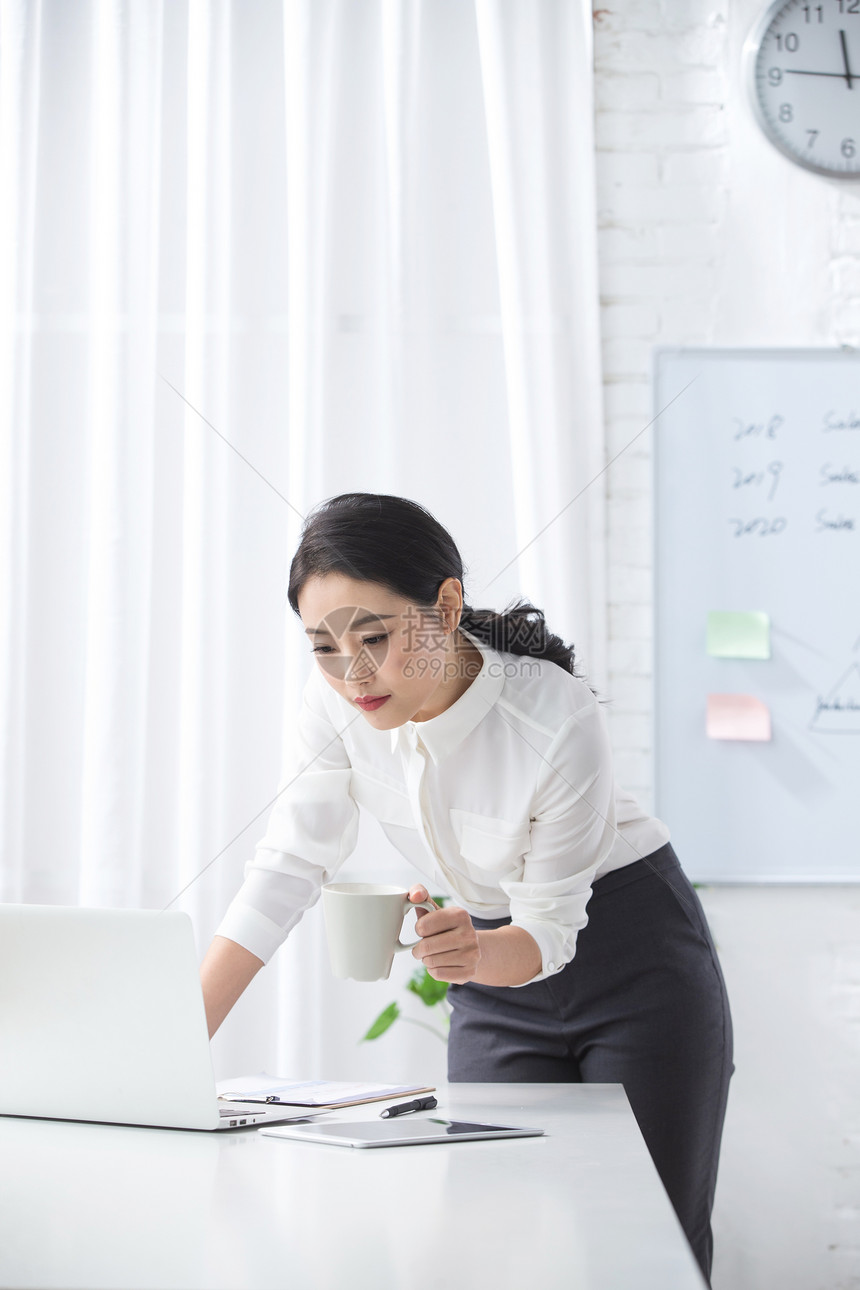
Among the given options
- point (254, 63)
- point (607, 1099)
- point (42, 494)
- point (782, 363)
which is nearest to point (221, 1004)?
point (607, 1099)

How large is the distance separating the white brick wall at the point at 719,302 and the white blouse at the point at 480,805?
2.32 ft

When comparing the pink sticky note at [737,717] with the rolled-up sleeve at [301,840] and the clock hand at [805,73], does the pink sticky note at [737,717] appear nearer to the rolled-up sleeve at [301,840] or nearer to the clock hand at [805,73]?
the rolled-up sleeve at [301,840]

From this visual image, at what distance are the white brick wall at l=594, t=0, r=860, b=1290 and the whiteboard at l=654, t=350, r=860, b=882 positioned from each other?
0.14ft

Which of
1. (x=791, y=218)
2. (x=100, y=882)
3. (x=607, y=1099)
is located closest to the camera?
(x=607, y=1099)

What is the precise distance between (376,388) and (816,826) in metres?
1.13

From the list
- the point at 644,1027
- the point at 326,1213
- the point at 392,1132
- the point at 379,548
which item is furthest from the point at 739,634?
the point at 326,1213

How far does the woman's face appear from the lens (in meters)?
1.07

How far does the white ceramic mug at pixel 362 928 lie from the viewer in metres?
0.88

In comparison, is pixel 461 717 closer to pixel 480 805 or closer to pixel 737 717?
pixel 480 805

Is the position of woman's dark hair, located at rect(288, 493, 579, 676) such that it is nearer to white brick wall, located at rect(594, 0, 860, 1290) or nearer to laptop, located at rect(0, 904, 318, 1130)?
laptop, located at rect(0, 904, 318, 1130)

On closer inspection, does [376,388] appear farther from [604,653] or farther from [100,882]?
[100,882]

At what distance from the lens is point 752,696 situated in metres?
1.88

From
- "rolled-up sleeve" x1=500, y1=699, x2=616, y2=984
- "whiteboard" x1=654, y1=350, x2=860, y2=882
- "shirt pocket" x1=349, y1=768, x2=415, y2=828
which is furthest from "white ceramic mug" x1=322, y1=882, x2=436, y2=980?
"whiteboard" x1=654, y1=350, x2=860, y2=882

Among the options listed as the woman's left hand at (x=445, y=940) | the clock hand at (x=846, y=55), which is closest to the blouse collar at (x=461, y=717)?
the woman's left hand at (x=445, y=940)
